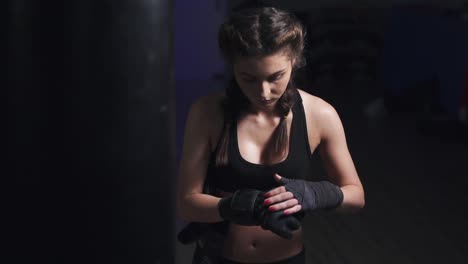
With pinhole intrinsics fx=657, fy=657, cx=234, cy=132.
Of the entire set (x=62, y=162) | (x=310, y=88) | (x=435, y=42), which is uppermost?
(x=62, y=162)

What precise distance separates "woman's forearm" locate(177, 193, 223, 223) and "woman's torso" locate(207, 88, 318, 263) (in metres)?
0.06

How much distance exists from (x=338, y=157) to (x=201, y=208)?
1.19ft

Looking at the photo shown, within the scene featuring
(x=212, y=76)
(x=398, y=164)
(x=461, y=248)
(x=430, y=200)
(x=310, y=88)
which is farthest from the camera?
(x=310, y=88)

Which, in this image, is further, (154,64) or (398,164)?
(398,164)

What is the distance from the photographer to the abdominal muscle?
1.60 metres

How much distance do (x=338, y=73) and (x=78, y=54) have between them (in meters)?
7.28

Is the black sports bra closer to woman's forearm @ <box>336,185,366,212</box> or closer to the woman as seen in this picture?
the woman

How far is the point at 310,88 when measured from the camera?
24.4ft

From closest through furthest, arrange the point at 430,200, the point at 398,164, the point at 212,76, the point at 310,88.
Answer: the point at 430,200 < the point at 398,164 < the point at 212,76 < the point at 310,88

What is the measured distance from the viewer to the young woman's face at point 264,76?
1.42 metres

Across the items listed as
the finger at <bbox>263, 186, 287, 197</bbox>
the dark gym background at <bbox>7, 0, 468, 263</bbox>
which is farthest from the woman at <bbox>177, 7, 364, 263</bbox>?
the dark gym background at <bbox>7, 0, 468, 263</bbox>

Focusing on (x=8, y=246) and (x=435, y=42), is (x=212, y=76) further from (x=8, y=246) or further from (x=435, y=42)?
(x=8, y=246)

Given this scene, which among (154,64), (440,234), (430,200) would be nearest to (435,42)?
(430,200)

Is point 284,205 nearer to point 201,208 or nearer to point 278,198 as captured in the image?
point 278,198
